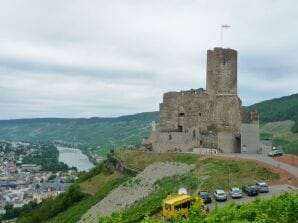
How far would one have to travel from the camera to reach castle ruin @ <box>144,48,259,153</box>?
6431 centimetres

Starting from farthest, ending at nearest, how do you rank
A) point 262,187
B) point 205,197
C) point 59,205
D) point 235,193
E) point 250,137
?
point 59,205 < point 250,137 < point 262,187 < point 235,193 < point 205,197

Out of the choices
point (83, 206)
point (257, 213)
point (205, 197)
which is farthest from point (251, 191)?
point (83, 206)

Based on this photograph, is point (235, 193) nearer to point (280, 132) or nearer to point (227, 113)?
point (227, 113)

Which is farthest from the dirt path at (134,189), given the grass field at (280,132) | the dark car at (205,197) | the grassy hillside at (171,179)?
the grass field at (280,132)

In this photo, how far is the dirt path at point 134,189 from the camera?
51906 millimetres

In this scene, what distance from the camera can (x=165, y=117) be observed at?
71875mm

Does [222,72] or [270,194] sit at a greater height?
[222,72]

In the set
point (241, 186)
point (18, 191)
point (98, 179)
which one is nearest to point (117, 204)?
point (241, 186)

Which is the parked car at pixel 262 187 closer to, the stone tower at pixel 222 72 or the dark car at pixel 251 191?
the dark car at pixel 251 191

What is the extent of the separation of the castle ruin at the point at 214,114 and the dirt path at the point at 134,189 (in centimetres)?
826

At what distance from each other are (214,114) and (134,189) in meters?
17.0

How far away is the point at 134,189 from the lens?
5491 cm

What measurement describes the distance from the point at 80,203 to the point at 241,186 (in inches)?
960

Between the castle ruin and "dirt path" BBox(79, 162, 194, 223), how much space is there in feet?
27.1
